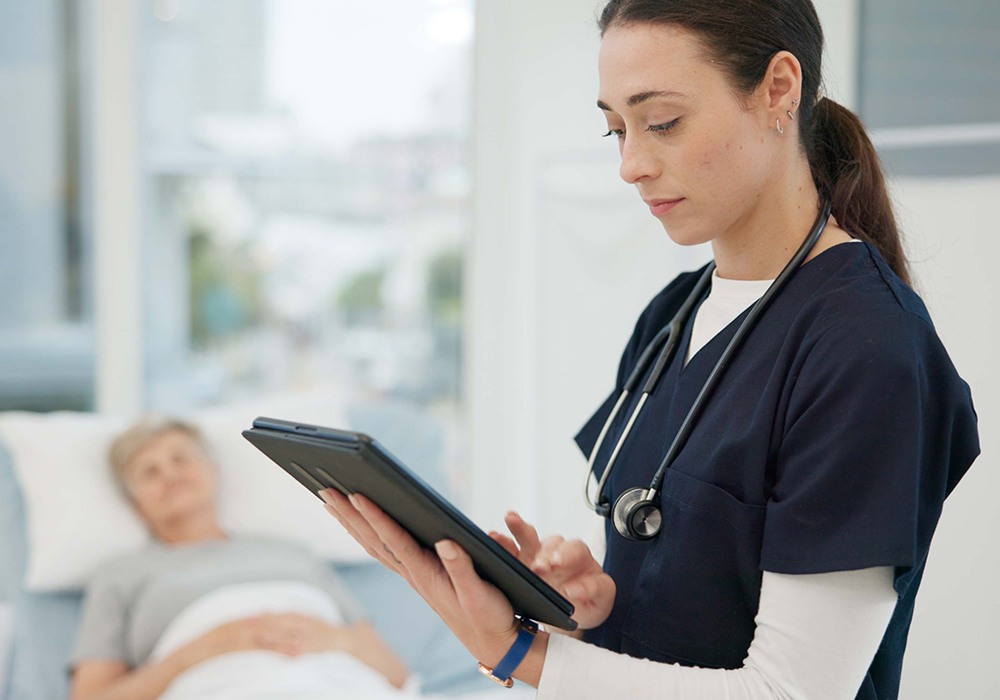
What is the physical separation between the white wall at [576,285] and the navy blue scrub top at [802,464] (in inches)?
21.7

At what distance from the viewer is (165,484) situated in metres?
2.05

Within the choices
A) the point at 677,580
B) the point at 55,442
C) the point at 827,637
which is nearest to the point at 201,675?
the point at 55,442

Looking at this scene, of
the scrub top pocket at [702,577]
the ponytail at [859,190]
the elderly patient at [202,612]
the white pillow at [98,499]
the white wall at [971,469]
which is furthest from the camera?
the white pillow at [98,499]

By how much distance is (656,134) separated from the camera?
0.83 meters

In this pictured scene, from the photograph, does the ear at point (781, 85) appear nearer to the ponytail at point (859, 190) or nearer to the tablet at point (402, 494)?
the ponytail at point (859, 190)

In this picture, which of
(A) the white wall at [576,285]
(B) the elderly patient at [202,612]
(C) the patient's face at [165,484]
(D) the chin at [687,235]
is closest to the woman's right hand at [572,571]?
(D) the chin at [687,235]

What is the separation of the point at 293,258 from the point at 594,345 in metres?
1.13

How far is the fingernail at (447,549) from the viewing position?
0.76 m

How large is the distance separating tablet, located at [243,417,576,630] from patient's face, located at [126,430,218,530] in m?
1.32

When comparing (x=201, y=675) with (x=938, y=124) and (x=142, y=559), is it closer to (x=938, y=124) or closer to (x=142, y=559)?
(x=142, y=559)

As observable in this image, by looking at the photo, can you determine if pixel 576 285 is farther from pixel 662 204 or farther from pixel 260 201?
pixel 662 204

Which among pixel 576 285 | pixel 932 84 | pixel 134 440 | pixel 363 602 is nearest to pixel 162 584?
pixel 134 440

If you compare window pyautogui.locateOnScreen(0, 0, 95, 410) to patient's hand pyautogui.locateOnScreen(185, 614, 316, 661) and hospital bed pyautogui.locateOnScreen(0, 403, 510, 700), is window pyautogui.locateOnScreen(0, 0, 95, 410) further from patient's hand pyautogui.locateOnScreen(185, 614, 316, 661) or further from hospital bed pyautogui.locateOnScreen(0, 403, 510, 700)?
patient's hand pyautogui.locateOnScreen(185, 614, 316, 661)

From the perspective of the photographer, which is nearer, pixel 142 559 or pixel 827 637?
pixel 827 637
